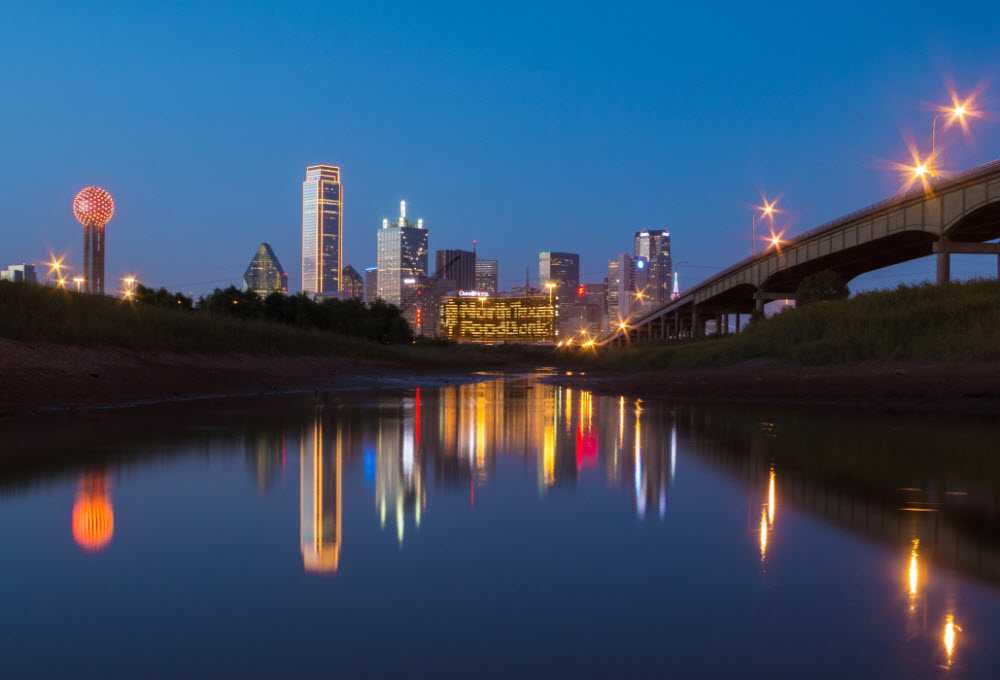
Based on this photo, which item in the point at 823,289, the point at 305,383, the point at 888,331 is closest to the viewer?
the point at 888,331

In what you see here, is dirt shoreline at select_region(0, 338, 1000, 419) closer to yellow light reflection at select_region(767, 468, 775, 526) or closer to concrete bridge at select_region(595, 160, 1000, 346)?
yellow light reflection at select_region(767, 468, 775, 526)

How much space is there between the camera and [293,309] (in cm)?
7619

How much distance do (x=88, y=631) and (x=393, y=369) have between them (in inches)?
1719

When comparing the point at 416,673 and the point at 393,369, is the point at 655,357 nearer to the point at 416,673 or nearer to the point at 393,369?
the point at 393,369

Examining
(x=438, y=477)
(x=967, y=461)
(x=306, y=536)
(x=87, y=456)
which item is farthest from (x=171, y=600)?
(x=967, y=461)

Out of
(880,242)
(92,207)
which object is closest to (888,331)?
(880,242)

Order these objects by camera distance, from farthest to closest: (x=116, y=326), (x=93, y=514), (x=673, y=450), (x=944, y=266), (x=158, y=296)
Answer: (x=158, y=296)
(x=944, y=266)
(x=116, y=326)
(x=673, y=450)
(x=93, y=514)

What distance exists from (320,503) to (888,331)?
24.4 meters

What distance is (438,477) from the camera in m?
9.66

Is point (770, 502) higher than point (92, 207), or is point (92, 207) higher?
point (92, 207)

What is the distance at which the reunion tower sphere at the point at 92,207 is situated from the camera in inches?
3691

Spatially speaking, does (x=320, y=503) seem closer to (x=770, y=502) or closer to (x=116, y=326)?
(x=770, y=502)

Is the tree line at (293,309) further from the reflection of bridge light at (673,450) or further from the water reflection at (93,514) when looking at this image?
the water reflection at (93,514)

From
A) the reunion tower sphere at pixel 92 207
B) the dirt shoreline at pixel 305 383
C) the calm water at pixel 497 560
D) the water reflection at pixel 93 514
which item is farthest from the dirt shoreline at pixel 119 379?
the reunion tower sphere at pixel 92 207
